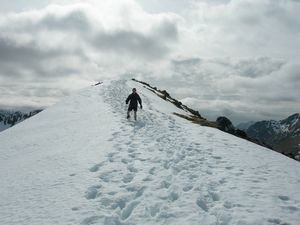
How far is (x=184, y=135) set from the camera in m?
25.7

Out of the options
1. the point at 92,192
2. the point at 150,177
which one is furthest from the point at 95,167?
the point at 150,177

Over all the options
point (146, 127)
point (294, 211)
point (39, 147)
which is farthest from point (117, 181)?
point (146, 127)

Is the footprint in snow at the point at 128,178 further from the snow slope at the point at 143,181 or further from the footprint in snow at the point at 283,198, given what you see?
the footprint in snow at the point at 283,198

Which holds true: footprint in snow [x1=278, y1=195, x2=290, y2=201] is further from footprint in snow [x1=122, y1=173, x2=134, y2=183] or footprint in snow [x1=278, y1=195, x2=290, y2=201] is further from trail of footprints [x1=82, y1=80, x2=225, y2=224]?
footprint in snow [x1=122, y1=173, x2=134, y2=183]

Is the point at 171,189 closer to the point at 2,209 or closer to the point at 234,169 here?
the point at 234,169

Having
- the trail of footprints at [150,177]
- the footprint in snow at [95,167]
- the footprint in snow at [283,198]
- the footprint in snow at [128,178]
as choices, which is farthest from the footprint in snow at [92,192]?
the footprint in snow at [283,198]

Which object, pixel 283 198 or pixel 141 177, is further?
pixel 141 177

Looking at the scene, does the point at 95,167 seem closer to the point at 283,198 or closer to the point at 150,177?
the point at 150,177

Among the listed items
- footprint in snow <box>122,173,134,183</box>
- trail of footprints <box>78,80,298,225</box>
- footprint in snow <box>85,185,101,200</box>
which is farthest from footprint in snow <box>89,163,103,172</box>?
footprint in snow <box>85,185,101,200</box>

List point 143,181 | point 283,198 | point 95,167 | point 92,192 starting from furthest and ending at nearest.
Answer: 1. point 95,167
2. point 143,181
3. point 92,192
4. point 283,198

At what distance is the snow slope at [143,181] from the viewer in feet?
41.2

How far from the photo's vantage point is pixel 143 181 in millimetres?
15336

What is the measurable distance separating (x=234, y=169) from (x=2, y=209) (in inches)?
437

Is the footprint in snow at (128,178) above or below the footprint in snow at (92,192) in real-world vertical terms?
above
